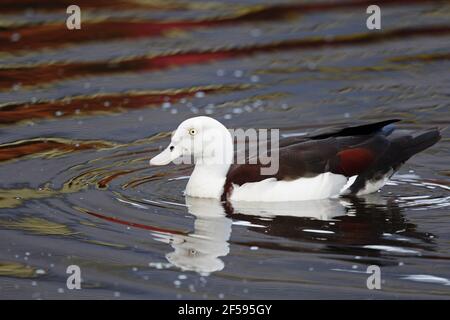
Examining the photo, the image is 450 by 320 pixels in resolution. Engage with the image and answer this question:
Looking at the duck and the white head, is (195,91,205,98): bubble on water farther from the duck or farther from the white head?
the white head

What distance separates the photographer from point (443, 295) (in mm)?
8664

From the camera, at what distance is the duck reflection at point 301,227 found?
963 cm

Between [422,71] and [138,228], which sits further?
[422,71]

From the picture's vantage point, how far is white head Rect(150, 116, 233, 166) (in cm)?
1102

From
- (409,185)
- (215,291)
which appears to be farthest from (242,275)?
(409,185)

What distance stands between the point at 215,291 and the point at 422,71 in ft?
24.3

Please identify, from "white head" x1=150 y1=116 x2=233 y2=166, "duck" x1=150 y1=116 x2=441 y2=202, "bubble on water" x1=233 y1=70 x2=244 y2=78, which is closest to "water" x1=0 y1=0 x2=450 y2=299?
"bubble on water" x1=233 y1=70 x2=244 y2=78

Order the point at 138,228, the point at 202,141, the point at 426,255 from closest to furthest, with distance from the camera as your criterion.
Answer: the point at 426,255
the point at 138,228
the point at 202,141

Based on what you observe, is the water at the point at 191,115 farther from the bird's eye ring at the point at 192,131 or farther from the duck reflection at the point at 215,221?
the bird's eye ring at the point at 192,131

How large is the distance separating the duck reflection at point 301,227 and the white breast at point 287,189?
2.4 inches

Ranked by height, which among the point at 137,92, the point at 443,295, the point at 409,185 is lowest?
the point at 443,295

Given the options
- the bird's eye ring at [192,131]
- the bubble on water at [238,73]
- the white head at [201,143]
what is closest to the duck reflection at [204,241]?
the white head at [201,143]

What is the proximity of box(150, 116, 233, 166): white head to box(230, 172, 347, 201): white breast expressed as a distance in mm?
354

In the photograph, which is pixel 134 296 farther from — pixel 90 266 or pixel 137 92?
pixel 137 92
